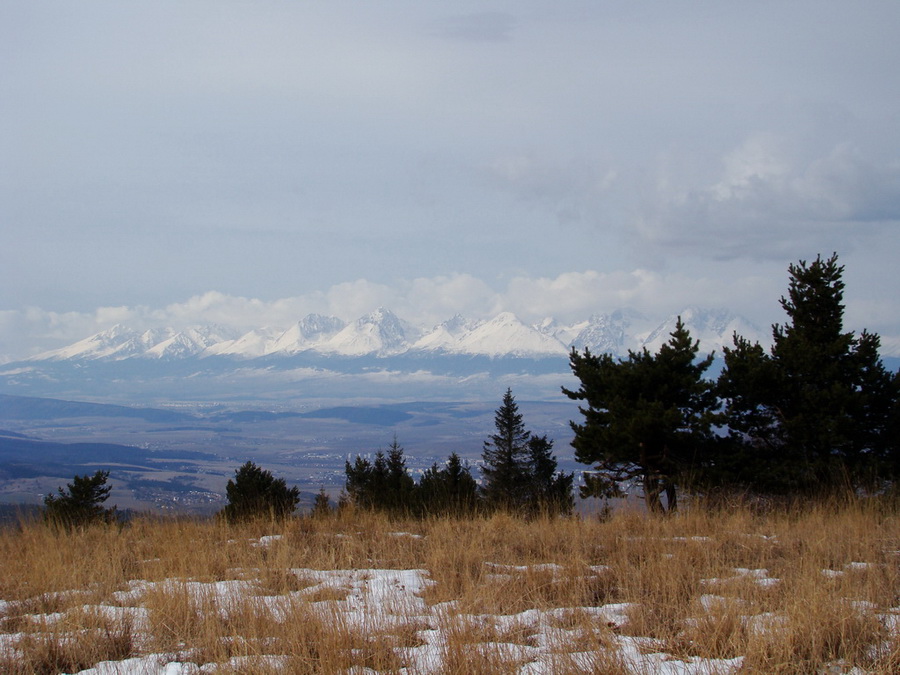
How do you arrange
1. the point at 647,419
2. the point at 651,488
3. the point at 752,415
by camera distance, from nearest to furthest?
the point at 647,419, the point at 651,488, the point at 752,415

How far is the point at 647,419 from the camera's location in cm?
1494

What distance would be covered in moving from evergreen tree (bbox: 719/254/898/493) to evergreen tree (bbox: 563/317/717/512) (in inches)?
34.6

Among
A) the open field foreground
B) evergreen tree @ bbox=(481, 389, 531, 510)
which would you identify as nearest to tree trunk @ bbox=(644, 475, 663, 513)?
the open field foreground

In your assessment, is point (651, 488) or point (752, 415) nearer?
point (651, 488)

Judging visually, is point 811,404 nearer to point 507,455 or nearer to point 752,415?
point 752,415

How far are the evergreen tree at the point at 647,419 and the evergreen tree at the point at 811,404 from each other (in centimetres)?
88

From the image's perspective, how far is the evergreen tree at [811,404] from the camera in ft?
47.7

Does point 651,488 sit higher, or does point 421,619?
point 421,619

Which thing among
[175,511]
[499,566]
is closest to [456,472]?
[175,511]

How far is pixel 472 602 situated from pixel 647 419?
10.7 metres

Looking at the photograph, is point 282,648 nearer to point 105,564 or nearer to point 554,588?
point 554,588

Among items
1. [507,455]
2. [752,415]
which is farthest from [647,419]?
[507,455]

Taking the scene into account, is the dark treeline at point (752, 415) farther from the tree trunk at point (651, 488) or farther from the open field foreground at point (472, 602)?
the open field foreground at point (472, 602)

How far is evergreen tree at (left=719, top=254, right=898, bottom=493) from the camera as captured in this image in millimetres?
14538
